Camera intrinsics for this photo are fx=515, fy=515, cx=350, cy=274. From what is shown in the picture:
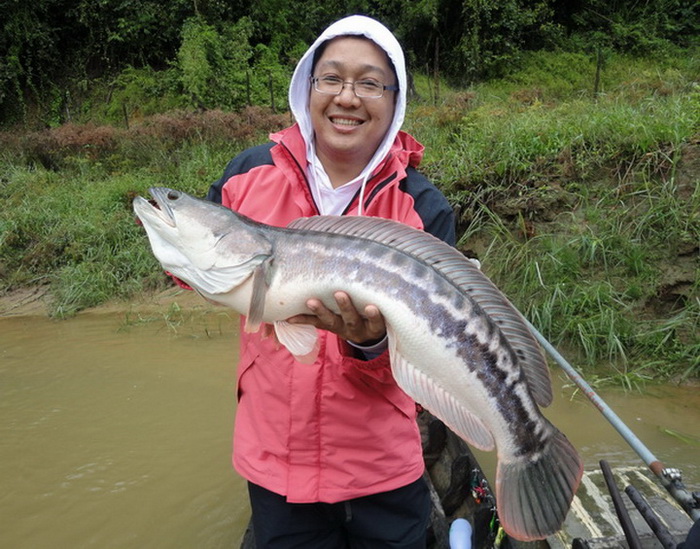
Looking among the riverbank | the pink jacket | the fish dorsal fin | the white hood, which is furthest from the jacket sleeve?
the riverbank

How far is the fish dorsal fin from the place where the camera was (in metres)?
1.66

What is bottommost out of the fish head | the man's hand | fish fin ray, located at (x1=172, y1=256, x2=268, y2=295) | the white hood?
the man's hand

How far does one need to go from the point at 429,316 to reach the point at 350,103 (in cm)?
83

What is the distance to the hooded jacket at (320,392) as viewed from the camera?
5.85 ft

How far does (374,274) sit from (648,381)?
414cm

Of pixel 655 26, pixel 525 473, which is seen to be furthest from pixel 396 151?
pixel 655 26

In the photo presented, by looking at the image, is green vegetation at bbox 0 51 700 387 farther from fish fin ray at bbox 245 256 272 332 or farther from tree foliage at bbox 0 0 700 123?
tree foliage at bbox 0 0 700 123

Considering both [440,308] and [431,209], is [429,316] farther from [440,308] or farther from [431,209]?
[431,209]

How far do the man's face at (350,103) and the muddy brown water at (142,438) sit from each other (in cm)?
273

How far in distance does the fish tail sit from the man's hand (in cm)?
59

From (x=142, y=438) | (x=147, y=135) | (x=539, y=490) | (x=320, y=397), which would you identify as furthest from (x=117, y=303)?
(x=539, y=490)

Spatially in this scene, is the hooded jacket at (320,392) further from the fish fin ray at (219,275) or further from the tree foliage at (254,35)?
the tree foliage at (254,35)

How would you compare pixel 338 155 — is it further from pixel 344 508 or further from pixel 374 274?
pixel 344 508

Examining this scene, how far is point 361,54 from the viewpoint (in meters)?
1.90
